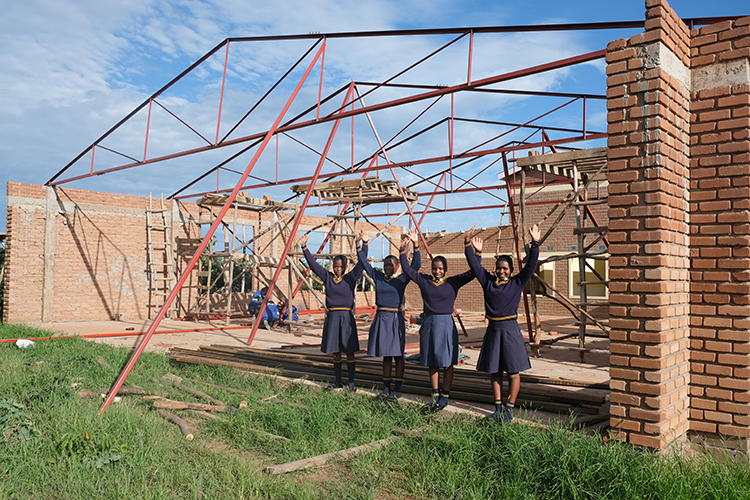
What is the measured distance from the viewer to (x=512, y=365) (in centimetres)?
511

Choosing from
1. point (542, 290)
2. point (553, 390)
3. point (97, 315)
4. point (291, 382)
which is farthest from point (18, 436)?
point (97, 315)

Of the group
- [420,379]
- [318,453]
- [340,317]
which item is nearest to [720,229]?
[420,379]

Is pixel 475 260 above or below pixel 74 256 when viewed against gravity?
below

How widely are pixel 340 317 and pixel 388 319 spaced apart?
0.80 metres

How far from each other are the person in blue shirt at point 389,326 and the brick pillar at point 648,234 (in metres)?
2.50

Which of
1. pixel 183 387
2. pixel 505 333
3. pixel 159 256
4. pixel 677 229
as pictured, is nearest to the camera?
pixel 677 229

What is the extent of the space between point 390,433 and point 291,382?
8.28ft

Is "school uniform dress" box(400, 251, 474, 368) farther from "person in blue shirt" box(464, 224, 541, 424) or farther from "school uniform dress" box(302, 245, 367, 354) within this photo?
"school uniform dress" box(302, 245, 367, 354)

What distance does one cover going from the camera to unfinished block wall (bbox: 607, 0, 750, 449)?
4.20 metres

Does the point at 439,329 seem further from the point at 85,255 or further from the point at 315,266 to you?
the point at 85,255

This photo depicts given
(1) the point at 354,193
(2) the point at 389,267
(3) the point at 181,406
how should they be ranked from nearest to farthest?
(3) the point at 181,406, (2) the point at 389,267, (1) the point at 354,193

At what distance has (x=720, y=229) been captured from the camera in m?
4.50

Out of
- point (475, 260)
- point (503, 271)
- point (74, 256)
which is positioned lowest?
point (503, 271)

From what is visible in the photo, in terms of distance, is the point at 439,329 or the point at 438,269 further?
the point at 438,269
